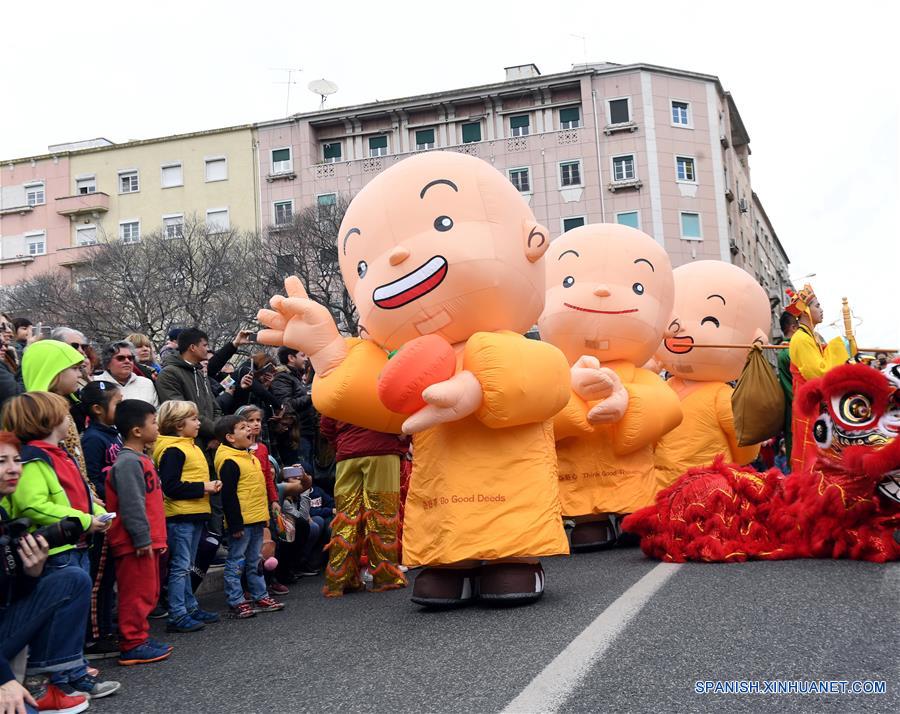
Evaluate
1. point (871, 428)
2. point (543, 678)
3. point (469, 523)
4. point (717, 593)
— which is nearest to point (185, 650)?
point (469, 523)

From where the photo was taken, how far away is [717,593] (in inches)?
200

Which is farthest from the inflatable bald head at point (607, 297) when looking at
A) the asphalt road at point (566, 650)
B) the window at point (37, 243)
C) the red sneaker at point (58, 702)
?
the window at point (37, 243)

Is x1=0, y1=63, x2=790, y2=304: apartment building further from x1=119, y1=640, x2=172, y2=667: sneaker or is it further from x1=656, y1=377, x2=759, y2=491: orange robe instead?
x1=119, y1=640, x2=172, y2=667: sneaker


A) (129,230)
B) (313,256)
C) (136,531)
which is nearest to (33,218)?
(129,230)

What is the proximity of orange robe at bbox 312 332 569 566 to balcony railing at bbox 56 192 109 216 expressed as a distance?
39414 millimetres

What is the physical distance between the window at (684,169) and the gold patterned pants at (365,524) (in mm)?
31554

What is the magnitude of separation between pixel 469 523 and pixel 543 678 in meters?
1.81

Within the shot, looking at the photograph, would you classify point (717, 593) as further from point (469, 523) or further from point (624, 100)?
point (624, 100)

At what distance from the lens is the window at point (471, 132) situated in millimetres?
37531

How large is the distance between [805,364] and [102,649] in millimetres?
5180

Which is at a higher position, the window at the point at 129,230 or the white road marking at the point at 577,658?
the window at the point at 129,230

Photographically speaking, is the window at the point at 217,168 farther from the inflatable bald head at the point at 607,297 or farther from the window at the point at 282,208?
the inflatable bald head at the point at 607,297

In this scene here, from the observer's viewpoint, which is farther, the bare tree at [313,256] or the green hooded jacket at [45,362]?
the bare tree at [313,256]

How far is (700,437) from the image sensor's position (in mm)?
8844
